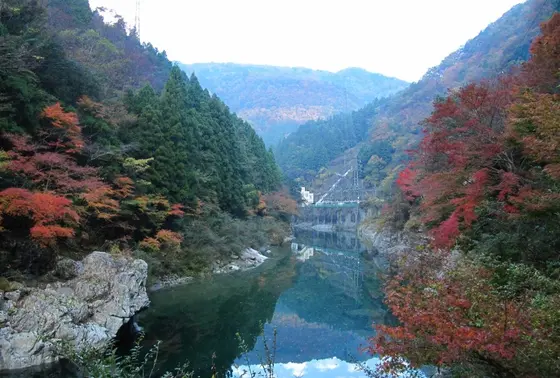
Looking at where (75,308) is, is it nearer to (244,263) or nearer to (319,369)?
(319,369)

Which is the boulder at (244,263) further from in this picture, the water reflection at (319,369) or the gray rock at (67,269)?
the water reflection at (319,369)

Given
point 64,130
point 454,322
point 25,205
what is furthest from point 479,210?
point 64,130

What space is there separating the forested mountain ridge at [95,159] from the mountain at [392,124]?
3471 centimetres

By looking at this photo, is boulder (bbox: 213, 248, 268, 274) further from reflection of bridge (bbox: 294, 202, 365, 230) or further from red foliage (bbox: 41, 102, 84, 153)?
reflection of bridge (bbox: 294, 202, 365, 230)

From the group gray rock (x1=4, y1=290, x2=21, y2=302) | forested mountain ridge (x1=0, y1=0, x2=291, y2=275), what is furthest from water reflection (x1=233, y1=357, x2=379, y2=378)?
forested mountain ridge (x1=0, y1=0, x2=291, y2=275)

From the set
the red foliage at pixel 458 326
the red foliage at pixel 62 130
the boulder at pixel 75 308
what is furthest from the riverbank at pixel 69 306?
the red foliage at pixel 458 326

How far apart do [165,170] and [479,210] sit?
16028mm

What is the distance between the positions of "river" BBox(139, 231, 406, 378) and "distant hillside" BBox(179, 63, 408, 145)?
334ft

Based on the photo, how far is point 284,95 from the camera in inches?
6284

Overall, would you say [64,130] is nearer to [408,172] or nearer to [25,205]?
[25,205]

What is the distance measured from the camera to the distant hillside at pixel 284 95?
14350cm

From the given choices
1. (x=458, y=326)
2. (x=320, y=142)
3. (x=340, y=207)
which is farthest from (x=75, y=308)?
(x=320, y=142)

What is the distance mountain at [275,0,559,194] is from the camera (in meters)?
66.1

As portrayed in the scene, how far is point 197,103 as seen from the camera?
34406 mm
